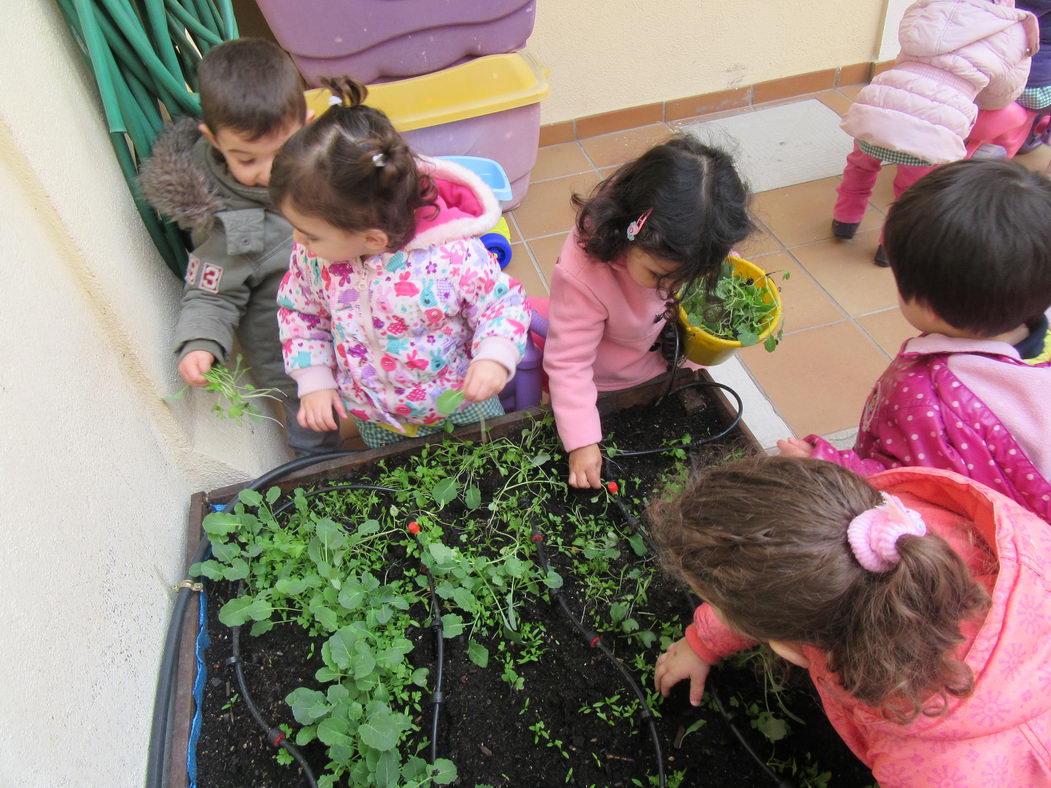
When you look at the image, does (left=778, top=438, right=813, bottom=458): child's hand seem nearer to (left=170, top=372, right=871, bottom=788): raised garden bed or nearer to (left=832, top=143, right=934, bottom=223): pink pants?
(left=170, top=372, right=871, bottom=788): raised garden bed

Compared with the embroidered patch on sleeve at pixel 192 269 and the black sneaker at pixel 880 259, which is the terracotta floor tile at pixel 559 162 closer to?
the black sneaker at pixel 880 259

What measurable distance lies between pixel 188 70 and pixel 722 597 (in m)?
1.45

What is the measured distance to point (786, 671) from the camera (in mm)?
1111

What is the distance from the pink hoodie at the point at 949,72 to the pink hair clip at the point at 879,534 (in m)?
1.85

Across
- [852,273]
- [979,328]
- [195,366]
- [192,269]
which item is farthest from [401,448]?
[852,273]

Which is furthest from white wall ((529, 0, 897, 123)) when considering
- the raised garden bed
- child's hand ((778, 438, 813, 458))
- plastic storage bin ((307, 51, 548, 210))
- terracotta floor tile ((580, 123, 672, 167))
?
child's hand ((778, 438, 813, 458))

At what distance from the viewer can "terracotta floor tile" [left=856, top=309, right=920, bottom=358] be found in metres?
2.26

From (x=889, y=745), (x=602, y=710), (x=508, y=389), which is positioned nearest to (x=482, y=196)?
(x=508, y=389)

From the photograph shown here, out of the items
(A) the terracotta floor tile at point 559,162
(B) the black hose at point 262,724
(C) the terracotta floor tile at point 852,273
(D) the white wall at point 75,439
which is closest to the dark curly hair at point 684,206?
(D) the white wall at point 75,439

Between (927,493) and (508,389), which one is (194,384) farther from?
(927,493)

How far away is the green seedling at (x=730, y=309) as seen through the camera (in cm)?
166

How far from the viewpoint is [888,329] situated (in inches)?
90.9

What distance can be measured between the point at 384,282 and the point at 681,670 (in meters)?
0.84

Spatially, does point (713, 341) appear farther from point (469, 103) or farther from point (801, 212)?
point (801, 212)
